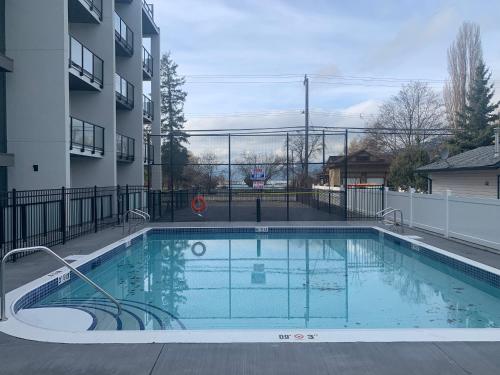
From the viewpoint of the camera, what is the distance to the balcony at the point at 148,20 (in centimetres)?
2489

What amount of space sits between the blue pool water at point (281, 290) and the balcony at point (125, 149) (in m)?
7.78

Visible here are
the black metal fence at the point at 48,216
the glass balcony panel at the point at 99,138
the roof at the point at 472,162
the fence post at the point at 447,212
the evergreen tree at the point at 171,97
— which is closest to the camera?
the black metal fence at the point at 48,216

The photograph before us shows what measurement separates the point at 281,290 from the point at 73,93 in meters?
13.8

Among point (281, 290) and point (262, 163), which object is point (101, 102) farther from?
point (281, 290)

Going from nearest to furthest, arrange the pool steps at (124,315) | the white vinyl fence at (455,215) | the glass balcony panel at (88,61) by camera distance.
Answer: the pool steps at (124,315)
the white vinyl fence at (455,215)
the glass balcony panel at (88,61)

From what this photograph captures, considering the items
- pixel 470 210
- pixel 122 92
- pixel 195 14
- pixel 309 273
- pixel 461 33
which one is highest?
pixel 461 33

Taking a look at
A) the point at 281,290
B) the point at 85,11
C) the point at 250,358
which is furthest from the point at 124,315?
the point at 85,11

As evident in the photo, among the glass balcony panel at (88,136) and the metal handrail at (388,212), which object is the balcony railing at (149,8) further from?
the metal handrail at (388,212)

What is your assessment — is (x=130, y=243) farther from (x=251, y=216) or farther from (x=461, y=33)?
(x=461, y=33)

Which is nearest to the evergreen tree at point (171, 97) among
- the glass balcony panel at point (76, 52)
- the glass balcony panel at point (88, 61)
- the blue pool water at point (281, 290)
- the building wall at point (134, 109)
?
the building wall at point (134, 109)

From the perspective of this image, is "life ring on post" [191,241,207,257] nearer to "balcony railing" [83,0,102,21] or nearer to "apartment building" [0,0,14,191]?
"apartment building" [0,0,14,191]

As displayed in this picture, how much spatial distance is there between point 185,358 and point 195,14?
1452 cm

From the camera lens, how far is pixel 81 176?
744 inches

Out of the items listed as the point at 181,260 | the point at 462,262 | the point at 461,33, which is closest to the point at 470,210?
the point at 462,262
